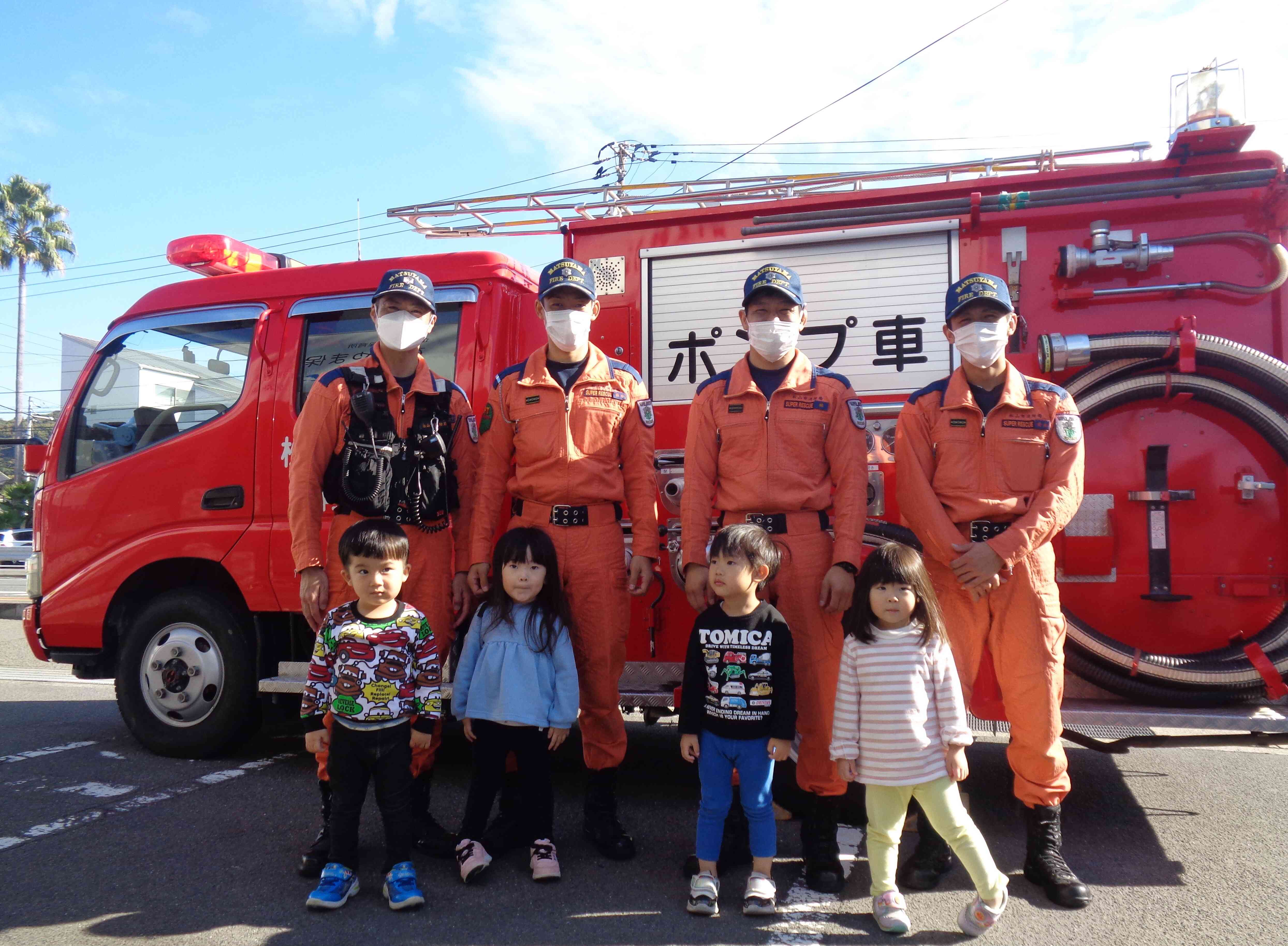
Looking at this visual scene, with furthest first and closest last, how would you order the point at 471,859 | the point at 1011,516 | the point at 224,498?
the point at 224,498 < the point at 1011,516 < the point at 471,859

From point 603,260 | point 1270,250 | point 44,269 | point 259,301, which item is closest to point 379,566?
point 603,260

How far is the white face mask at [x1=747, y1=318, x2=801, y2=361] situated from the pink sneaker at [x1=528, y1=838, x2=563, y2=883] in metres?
1.96

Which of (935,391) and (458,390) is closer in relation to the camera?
(935,391)

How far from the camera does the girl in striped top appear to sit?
8.84 ft

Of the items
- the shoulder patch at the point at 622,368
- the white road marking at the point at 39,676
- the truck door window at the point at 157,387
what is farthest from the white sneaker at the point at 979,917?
the white road marking at the point at 39,676

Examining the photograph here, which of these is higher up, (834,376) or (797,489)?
(834,376)

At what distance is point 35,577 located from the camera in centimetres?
482

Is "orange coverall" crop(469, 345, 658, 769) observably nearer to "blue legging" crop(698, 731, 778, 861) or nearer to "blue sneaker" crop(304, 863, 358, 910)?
Answer: "blue legging" crop(698, 731, 778, 861)

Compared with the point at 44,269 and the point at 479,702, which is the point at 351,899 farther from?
the point at 44,269

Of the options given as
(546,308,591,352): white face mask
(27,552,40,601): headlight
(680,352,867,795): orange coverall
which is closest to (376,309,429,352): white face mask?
(546,308,591,352): white face mask

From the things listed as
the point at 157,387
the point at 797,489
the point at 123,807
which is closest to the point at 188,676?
the point at 123,807

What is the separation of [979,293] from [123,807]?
4198 mm

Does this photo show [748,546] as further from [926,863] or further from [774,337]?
[926,863]

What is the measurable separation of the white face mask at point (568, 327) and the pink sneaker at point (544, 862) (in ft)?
6.09
